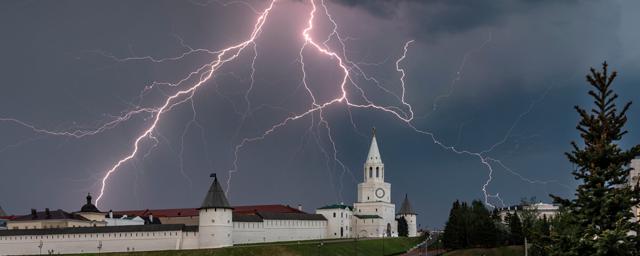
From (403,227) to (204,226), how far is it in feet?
142

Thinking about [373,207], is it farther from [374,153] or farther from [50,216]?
[50,216]

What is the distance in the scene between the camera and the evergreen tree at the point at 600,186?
20953mm

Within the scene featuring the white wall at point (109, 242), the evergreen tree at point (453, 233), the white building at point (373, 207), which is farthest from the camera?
the white building at point (373, 207)

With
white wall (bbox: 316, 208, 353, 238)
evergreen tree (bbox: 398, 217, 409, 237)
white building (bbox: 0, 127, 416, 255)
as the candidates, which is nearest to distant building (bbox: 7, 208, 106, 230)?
white building (bbox: 0, 127, 416, 255)

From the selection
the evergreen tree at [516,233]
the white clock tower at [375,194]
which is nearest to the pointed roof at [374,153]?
the white clock tower at [375,194]

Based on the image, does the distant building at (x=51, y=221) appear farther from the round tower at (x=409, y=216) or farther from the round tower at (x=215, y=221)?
the round tower at (x=409, y=216)

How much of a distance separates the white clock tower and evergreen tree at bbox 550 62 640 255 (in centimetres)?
8603

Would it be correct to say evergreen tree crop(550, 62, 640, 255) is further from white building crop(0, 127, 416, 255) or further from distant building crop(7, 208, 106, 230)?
distant building crop(7, 208, 106, 230)

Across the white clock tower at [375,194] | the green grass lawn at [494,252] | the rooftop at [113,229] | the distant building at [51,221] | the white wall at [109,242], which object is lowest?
the green grass lawn at [494,252]

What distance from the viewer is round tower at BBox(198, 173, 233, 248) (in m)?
74.8

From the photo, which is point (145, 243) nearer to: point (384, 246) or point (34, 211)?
point (34, 211)

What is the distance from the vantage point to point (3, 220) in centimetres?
9631

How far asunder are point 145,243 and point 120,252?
3157 mm

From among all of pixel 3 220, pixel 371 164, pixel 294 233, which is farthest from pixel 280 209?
pixel 3 220
